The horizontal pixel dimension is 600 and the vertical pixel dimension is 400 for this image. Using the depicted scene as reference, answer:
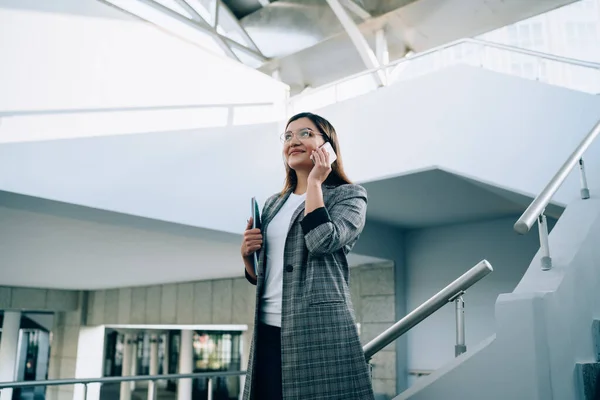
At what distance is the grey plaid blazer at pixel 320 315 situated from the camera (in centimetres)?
111

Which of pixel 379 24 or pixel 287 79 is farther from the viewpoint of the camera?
pixel 287 79

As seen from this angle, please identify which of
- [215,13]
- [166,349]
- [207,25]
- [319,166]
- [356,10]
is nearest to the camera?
[319,166]

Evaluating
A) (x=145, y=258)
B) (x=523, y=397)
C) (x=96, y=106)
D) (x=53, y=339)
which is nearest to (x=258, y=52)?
(x=145, y=258)

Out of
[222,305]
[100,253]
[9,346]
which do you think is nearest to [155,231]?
[100,253]

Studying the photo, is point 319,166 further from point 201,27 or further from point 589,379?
point 201,27

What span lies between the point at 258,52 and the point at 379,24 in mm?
2599

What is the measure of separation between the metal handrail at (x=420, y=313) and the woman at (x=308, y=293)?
94 cm

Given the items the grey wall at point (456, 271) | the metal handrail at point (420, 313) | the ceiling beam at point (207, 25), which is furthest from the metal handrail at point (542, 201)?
the ceiling beam at point (207, 25)

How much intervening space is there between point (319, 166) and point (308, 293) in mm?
304

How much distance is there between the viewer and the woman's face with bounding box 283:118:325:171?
1.35 meters

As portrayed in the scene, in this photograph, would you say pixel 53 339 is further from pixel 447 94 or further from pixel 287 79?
pixel 447 94

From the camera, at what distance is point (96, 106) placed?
149 inches

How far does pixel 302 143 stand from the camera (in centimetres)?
135

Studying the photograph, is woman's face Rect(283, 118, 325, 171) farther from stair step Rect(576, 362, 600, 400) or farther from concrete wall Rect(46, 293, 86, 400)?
concrete wall Rect(46, 293, 86, 400)
